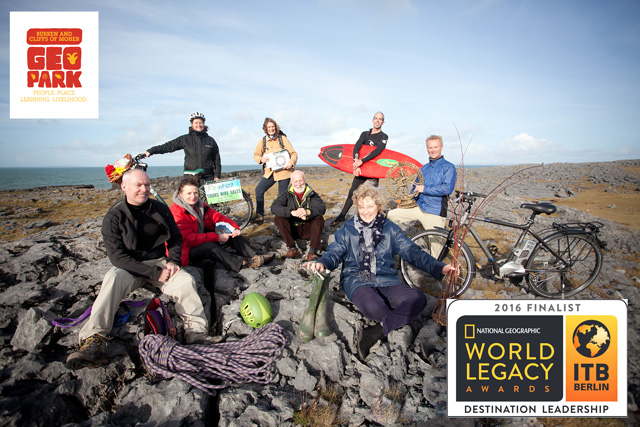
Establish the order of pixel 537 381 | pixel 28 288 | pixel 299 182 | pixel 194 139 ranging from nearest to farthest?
pixel 537 381, pixel 28 288, pixel 299 182, pixel 194 139

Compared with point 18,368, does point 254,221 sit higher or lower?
higher

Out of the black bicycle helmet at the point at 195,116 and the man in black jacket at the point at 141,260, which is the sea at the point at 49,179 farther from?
the man in black jacket at the point at 141,260

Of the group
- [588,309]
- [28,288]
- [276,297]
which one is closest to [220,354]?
[276,297]

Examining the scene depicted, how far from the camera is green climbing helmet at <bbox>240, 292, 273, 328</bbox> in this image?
10.4 feet

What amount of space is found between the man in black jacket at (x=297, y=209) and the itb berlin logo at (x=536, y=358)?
274 centimetres

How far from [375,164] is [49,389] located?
20.2ft

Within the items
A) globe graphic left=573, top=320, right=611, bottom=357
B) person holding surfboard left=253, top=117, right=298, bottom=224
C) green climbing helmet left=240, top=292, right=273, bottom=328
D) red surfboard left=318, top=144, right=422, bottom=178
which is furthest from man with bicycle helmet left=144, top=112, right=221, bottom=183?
globe graphic left=573, top=320, right=611, bottom=357

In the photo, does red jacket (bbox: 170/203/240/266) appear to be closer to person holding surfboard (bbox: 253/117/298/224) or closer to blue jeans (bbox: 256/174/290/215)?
blue jeans (bbox: 256/174/290/215)

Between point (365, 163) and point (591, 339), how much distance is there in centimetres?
478

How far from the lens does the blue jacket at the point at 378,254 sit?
3.21m

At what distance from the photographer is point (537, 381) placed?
2318mm

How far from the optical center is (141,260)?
334 centimetres

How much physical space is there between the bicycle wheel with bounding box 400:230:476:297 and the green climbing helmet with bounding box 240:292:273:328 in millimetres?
2115

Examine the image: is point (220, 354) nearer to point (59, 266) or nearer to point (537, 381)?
point (537, 381)
